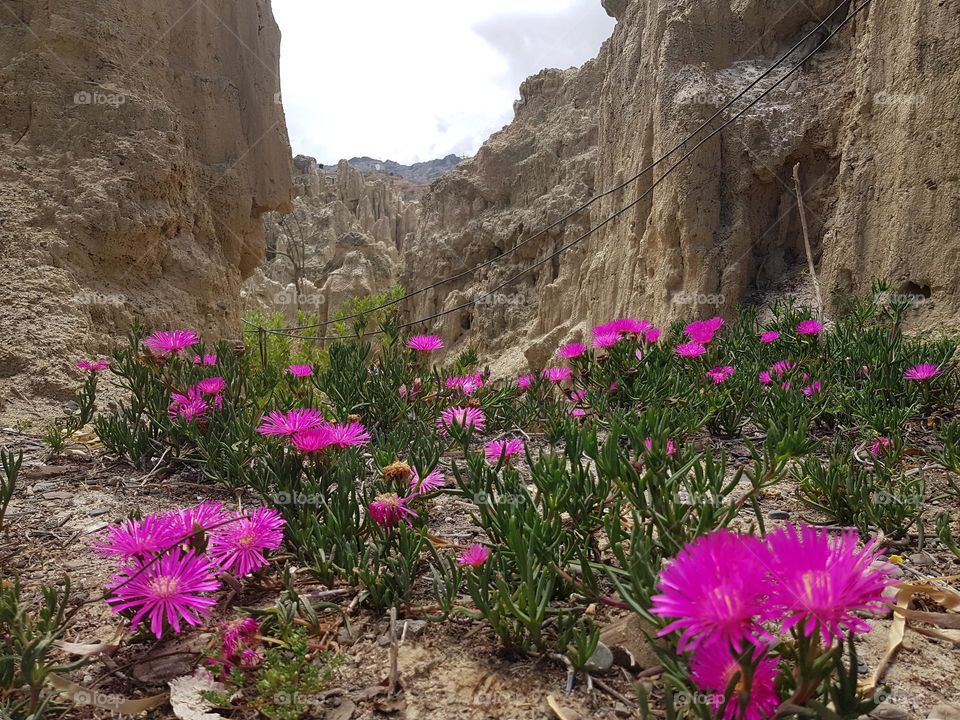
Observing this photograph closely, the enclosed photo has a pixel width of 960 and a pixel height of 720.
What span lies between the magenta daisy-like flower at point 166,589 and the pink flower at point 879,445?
226 centimetres

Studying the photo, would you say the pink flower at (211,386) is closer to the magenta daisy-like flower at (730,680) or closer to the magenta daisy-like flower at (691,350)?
the magenta daisy-like flower at (730,680)

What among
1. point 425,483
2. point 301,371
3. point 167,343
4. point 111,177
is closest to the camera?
point 425,483

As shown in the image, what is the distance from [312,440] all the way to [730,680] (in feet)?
3.77

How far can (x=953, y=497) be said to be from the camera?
190 centimetres

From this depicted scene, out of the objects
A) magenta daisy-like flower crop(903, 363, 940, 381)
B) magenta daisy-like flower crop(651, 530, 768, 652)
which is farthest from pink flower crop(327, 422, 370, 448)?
magenta daisy-like flower crop(903, 363, 940, 381)

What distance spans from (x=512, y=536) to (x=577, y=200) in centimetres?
1433

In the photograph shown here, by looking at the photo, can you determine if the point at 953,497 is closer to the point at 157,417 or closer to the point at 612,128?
the point at 157,417

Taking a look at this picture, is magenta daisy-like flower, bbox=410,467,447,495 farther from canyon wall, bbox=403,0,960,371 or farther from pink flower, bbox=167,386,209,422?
canyon wall, bbox=403,0,960,371

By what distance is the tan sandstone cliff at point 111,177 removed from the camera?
3.62m

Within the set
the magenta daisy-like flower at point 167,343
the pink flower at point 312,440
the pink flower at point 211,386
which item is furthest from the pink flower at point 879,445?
the magenta daisy-like flower at point 167,343

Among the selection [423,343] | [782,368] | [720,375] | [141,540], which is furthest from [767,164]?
[141,540]

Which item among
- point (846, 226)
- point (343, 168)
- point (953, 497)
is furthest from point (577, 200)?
point (343, 168)

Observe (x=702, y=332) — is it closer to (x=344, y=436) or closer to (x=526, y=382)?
(x=526, y=382)

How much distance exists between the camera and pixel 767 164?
719 centimetres
